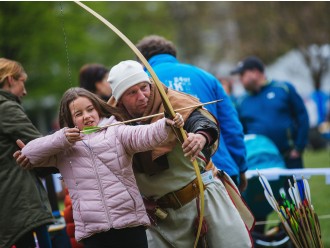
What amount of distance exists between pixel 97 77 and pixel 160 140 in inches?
127

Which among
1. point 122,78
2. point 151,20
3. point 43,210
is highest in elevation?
point 151,20

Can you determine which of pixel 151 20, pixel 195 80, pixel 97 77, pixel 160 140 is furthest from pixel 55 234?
pixel 151 20

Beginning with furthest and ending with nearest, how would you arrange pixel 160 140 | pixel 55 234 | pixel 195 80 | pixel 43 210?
pixel 55 234, pixel 195 80, pixel 43 210, pixel 160 140

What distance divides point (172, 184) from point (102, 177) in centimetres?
49

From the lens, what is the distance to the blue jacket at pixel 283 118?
775 cm

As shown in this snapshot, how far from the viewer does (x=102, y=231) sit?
379 cm

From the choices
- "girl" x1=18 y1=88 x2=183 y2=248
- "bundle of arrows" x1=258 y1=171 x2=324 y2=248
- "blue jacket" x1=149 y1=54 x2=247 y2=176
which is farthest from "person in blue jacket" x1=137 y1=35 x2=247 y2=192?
"girl" x1=18 y1=88 x2=183 y2=248

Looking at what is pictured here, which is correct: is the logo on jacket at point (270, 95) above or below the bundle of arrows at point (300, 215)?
above

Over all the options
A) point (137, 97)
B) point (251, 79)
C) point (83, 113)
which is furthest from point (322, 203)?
point (83, 113)

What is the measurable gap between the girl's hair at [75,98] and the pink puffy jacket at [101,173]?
0.19m

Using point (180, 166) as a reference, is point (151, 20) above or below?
above

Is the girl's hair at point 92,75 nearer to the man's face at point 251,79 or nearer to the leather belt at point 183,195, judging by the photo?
the man's face at point 251,79

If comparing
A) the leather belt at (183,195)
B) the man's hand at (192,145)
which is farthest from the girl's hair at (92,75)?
the man's hand at (192,145)

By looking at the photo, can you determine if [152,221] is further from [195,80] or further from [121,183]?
[195,80]
